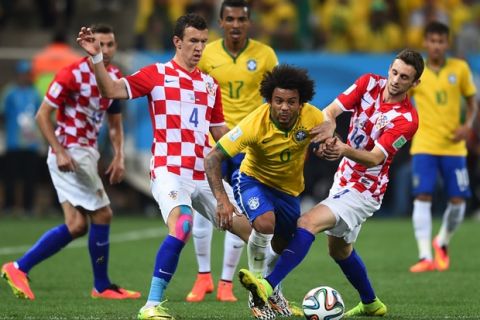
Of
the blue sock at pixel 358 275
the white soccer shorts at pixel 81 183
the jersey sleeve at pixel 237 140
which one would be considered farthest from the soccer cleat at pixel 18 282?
the blue sock at pixel 358 275

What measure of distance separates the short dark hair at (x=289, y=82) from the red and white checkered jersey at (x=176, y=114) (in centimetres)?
78

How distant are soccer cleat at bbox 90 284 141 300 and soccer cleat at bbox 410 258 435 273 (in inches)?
136

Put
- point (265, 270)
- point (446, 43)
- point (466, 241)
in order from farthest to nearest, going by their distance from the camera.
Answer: point (466, 241) → point (446, 43) → point (265, 270)

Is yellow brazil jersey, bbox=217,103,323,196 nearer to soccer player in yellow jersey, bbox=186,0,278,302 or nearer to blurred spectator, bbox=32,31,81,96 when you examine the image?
soccer player in yellow jersey, bbox=186,0,278,302

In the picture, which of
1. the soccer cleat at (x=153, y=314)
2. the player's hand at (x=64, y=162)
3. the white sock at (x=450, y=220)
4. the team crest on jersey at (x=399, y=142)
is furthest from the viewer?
the white sock at (x=450, y=220)

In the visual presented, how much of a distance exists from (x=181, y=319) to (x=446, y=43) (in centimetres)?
540

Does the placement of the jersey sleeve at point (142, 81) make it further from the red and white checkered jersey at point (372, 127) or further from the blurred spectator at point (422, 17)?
the blurred spectator at point (422, 17)

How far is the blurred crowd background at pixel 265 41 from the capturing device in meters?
19.5

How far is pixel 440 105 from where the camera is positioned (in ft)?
42.8

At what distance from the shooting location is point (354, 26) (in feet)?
67.7

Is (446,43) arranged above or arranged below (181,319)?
above

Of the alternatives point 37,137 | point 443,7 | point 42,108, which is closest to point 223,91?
A: point 42,108

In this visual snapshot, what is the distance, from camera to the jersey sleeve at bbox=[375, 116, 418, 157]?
874 cm

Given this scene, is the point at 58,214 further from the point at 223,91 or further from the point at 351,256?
the point at 351,256
